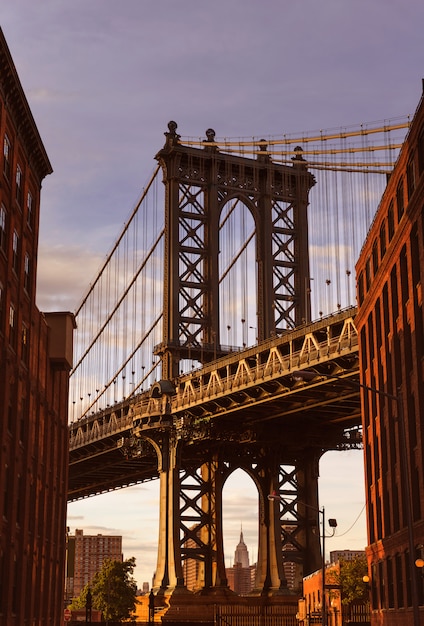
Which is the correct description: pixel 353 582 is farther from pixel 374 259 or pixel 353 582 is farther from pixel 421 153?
pixel 421 153

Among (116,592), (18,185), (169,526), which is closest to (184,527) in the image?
(169,526)

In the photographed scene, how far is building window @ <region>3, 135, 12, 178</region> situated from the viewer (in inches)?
1983

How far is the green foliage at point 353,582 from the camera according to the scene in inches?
2542

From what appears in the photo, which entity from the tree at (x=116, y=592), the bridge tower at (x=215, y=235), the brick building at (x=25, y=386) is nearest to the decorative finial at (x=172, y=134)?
the bridge tower at (x=215, y=235)

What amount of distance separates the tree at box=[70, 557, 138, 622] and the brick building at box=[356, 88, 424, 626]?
61981 mm

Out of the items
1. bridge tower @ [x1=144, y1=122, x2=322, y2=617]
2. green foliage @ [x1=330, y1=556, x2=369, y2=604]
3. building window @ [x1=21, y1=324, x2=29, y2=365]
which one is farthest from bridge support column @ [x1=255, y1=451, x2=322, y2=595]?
building window @ [x1=21, y1=324, x2=29, y2=365]

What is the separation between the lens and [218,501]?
9319 cm

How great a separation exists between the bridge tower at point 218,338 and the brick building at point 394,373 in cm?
3056

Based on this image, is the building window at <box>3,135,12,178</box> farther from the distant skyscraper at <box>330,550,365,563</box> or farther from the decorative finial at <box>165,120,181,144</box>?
the decorative finial at <box>165,120,181,144</box>

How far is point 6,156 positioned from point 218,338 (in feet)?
138

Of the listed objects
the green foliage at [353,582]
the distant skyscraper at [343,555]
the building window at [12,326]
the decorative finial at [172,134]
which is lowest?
the green foliage at [353,582]

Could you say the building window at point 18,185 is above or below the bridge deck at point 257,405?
above

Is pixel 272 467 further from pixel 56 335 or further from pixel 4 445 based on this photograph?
pixel 4 445

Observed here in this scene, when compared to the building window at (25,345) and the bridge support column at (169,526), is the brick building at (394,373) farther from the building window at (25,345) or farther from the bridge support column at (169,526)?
the bridge support column at (169,526)
